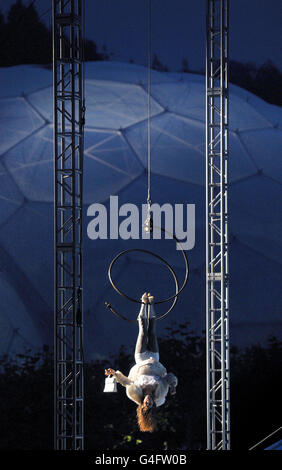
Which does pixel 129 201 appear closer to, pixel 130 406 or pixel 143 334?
pixel 130 406

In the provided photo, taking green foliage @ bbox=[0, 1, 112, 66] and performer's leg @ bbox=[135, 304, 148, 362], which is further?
green foliage @ bbox=[0, 1, 112, 66]

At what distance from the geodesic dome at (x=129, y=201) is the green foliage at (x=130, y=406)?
42 cm

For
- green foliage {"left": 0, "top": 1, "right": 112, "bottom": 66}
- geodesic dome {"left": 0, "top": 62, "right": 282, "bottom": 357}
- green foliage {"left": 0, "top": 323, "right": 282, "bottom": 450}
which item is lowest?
green foliage {"left": 0, "top": 323, "right": 282, "bottom": 450}

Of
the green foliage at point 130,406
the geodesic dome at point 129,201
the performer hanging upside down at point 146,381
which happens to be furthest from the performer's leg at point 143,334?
the geodesic dome at point 129,201

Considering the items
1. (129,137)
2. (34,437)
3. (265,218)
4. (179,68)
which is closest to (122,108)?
(129,137)

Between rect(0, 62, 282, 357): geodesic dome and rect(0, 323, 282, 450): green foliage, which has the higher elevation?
rect(0, 62, 282, 357): geodesic dome

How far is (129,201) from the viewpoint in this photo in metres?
17.9

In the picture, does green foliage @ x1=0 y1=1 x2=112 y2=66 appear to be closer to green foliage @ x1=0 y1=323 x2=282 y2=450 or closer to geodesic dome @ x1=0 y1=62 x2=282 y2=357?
geodesic dome @ x1=0 y1=62 x2=282 y2=357

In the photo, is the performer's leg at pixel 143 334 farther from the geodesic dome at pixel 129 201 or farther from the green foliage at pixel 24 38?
the green foliage at pixel 24 38

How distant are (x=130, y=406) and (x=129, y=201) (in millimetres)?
4266

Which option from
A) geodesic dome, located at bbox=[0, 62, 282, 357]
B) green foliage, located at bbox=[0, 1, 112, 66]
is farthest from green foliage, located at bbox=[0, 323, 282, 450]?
green foliage, located at bbox=[0, 1, 112, 66]

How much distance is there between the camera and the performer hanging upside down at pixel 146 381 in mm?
10906

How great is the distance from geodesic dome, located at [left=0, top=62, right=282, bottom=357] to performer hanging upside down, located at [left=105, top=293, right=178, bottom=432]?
6.17 m

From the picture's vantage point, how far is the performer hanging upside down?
1091 centimetres
